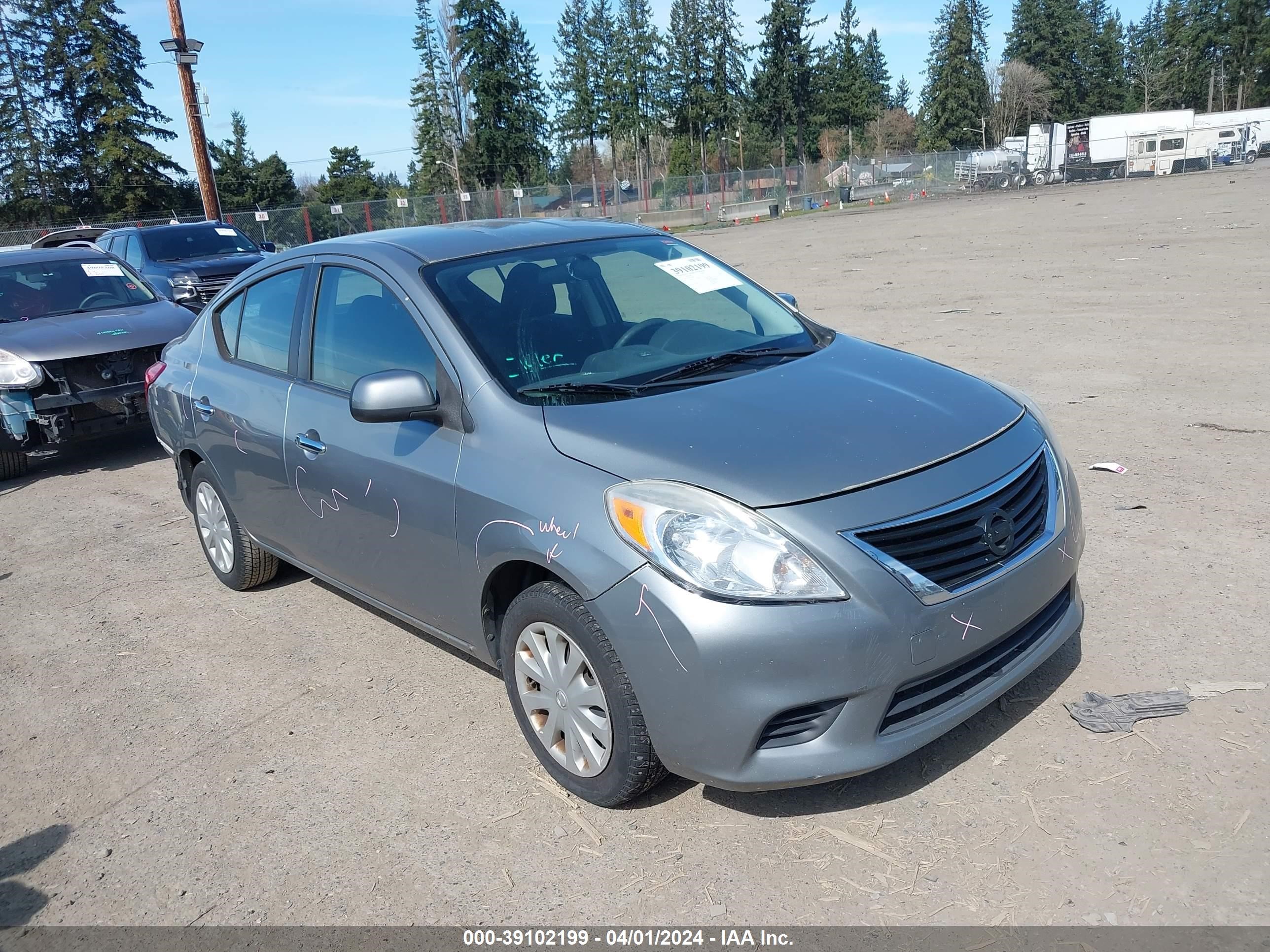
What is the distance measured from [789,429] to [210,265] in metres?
13.8

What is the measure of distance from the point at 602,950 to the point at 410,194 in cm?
9616

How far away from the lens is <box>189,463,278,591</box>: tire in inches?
205

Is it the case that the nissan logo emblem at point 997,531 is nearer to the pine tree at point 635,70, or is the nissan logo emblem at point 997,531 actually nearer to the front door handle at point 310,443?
the front door handle at point 310,443

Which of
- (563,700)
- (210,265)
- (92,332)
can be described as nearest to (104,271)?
(92,332)

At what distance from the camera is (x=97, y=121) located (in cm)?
6022

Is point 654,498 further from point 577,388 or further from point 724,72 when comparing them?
point 724,72

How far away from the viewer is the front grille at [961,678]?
288 centimetres

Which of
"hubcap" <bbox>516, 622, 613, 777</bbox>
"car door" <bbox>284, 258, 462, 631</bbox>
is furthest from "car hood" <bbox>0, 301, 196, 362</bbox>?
"hubcap" <bbox>516, 622, 613, 777</bbox>

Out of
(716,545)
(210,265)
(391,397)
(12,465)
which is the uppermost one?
(210,265)

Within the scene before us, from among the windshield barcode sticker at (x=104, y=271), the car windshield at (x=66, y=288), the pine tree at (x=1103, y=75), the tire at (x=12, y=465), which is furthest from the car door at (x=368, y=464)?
the pine tree at (x=1103, y=75)

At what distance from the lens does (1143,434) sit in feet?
21.5

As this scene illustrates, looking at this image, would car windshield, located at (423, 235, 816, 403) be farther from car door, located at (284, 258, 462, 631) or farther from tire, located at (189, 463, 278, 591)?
tire, located at (189, 463, 278, 591)

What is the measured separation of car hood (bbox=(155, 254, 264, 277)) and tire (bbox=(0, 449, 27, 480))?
660 cm

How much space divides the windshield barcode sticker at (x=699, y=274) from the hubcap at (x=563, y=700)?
1.89m
